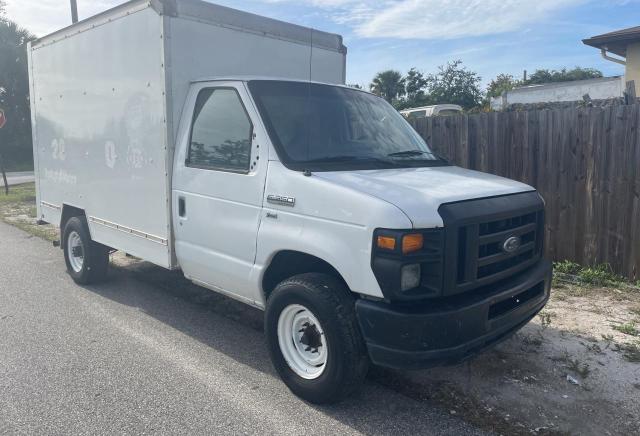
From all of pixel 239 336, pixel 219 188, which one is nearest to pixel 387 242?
pixel 219 188

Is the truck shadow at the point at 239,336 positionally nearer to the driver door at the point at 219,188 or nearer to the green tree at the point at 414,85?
the driver door at the point at 219,188

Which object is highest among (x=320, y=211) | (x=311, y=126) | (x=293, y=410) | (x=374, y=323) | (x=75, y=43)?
(x=75, y=43)

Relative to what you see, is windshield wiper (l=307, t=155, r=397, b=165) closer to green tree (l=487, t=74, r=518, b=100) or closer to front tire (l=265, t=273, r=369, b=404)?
front tire (l=265, t=273, r=369, b=404)

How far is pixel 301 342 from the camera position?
3.90 metres

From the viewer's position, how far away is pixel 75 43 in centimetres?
609

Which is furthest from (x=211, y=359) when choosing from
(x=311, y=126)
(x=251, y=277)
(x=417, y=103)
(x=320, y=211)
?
(x=417, y=103)

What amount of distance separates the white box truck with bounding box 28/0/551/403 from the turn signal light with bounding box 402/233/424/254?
0.01m

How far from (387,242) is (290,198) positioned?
0.88m

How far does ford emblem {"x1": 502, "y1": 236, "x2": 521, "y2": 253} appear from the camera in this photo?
3.62m

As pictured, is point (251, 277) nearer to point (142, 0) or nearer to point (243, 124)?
point (243, 124)

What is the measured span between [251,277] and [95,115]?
295 centimetres

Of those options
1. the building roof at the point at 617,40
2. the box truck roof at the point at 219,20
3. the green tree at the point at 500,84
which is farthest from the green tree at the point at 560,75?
the box truck roof at the point at 219,20

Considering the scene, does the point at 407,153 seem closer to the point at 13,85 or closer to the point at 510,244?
the point at 510,244

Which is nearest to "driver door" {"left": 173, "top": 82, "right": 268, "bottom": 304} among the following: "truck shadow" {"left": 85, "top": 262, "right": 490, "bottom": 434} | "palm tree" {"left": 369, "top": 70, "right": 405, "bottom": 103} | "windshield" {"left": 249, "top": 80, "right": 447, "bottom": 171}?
"windshield" {"left": 249, "top": 80, "right": 447, "bottom": 171}
